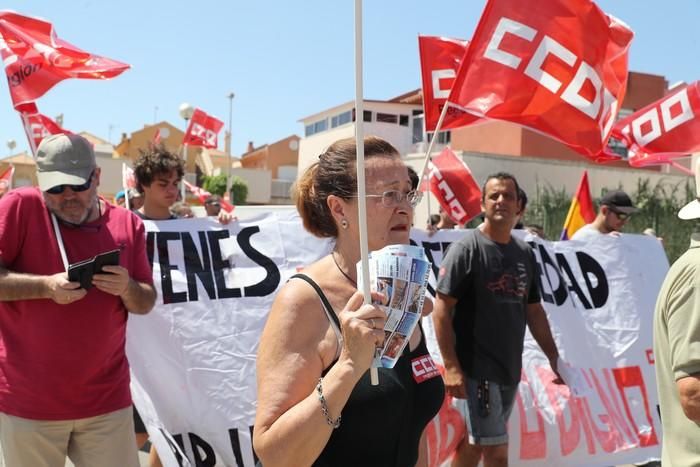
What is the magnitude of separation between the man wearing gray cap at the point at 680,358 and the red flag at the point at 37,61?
3.50m

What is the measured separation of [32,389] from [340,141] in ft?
5.96

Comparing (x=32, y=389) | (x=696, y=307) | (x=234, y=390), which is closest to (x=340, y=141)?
(x=696, y=307)

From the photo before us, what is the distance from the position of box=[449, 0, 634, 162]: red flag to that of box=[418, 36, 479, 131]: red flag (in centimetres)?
40

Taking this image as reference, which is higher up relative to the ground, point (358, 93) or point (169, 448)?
point (358, 93)

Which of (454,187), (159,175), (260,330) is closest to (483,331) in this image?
(260,330)

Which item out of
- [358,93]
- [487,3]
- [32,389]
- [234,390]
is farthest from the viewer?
[234,390]

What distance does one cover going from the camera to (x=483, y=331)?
4.44 metres

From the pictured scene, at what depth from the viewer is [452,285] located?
4.45m

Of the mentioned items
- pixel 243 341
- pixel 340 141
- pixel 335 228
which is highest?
pixel 340 141

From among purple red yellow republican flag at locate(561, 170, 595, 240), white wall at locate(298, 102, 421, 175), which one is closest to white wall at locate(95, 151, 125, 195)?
white wall at locate(298, 102, 421, 175)

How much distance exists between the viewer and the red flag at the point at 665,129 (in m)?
5.72

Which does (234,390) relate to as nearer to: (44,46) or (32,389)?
(32,389)

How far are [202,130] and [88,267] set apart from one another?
1051 centimetres

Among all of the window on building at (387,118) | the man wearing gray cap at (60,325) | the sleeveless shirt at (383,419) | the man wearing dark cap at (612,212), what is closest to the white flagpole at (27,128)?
the man wearing gray cap at (60,325)
